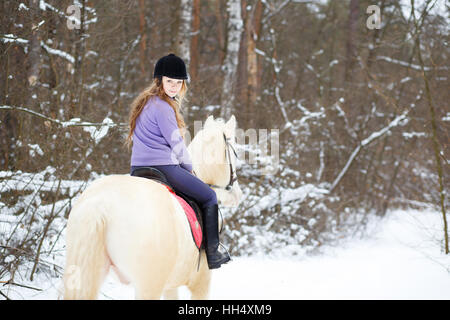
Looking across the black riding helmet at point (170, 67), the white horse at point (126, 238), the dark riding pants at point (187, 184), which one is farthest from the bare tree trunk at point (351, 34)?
the white horse at point (126, 238)

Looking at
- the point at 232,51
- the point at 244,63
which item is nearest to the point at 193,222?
the point at 232,51

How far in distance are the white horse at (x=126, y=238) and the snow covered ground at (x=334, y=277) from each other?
191cm

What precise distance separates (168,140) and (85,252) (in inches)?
43.7

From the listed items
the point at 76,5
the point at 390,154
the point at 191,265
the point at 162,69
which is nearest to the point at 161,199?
the point at 191,265

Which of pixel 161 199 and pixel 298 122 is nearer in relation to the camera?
pixel 161 199

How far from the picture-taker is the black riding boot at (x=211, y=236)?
3211 mm

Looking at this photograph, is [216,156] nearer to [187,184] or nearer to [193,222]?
[187,184]

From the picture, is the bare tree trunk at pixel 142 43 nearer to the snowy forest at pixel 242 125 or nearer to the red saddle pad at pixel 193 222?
the snowy forest at pixel 242 125

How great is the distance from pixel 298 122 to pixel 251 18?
11.7ft

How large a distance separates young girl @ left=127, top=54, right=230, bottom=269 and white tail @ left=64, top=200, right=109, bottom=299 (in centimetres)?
80

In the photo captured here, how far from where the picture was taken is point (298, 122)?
9680 millimetres

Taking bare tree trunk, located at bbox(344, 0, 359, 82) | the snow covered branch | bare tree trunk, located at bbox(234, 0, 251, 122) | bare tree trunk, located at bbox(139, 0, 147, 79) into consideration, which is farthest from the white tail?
A: bare tree trunk, located at bbox(139, 0, 147, 79)
